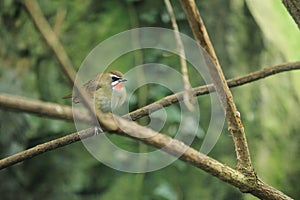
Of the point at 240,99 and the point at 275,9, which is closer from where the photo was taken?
the point at 240,99

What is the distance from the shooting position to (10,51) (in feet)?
6.30

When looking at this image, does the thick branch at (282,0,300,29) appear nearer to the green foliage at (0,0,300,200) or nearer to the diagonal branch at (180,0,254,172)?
the diagonal branch at (180,0,254,172)

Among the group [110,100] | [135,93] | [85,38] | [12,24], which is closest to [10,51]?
[12,24]

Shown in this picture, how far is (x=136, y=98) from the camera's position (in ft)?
6.01

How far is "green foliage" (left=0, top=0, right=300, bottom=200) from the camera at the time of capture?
1.81 metres

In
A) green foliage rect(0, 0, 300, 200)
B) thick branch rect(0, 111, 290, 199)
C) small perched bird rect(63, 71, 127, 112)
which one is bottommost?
green foliage rect(0, 0, 300, 200)

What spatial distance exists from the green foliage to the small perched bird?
0.36 metres

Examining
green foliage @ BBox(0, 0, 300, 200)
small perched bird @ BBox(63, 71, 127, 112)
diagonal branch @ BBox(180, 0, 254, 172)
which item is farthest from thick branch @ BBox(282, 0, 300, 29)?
green foliage @ BBox(0, 0, 300, 200)

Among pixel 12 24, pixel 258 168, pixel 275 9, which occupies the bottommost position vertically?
pixel 258 168

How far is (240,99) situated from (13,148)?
2.54ft

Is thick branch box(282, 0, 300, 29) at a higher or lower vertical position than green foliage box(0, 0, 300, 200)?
higher

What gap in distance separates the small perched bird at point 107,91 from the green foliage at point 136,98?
1.17 ft

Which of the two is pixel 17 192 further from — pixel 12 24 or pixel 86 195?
pixel 12 24

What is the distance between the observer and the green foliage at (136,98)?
5.95ft
